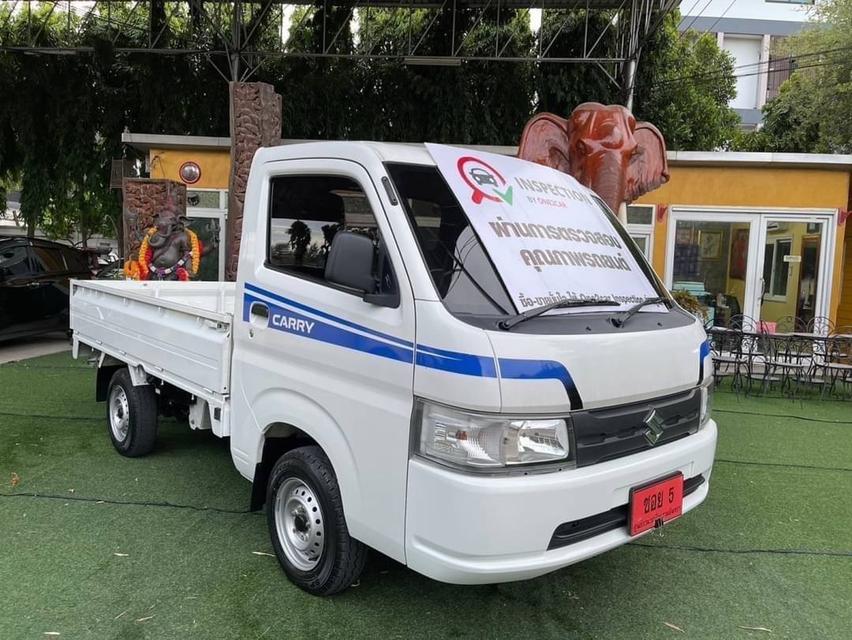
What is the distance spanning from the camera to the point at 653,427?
109 inches

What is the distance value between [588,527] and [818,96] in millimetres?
20038

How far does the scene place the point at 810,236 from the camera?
10.5 meters

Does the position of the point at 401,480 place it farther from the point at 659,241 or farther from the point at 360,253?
the point at 659,241

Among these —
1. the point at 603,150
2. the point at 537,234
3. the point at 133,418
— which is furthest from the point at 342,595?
the point at 603,150

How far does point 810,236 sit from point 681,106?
7733mm

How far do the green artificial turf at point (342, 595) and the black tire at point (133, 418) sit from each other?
158mm

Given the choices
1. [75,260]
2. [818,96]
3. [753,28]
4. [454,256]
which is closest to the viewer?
[454,256]

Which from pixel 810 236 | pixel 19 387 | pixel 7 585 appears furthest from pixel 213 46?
pixel 7 585

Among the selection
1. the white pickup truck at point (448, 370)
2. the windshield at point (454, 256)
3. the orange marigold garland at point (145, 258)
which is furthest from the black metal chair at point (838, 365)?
the orange marigold garland at point (145, 258)

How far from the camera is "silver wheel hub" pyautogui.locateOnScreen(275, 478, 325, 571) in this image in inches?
120

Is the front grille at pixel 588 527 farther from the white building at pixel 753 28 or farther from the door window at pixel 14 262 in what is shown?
the white building at pixel 753 28

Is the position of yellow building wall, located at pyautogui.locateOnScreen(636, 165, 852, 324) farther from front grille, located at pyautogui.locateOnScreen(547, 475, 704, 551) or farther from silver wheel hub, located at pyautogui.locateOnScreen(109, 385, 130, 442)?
front grille, located at pyautogui.locateOnScreen(547, 475, 704, 551)

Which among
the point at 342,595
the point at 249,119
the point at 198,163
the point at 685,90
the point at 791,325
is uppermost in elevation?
the point at 685,90

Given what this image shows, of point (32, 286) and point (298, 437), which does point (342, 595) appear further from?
point (32, 286)
